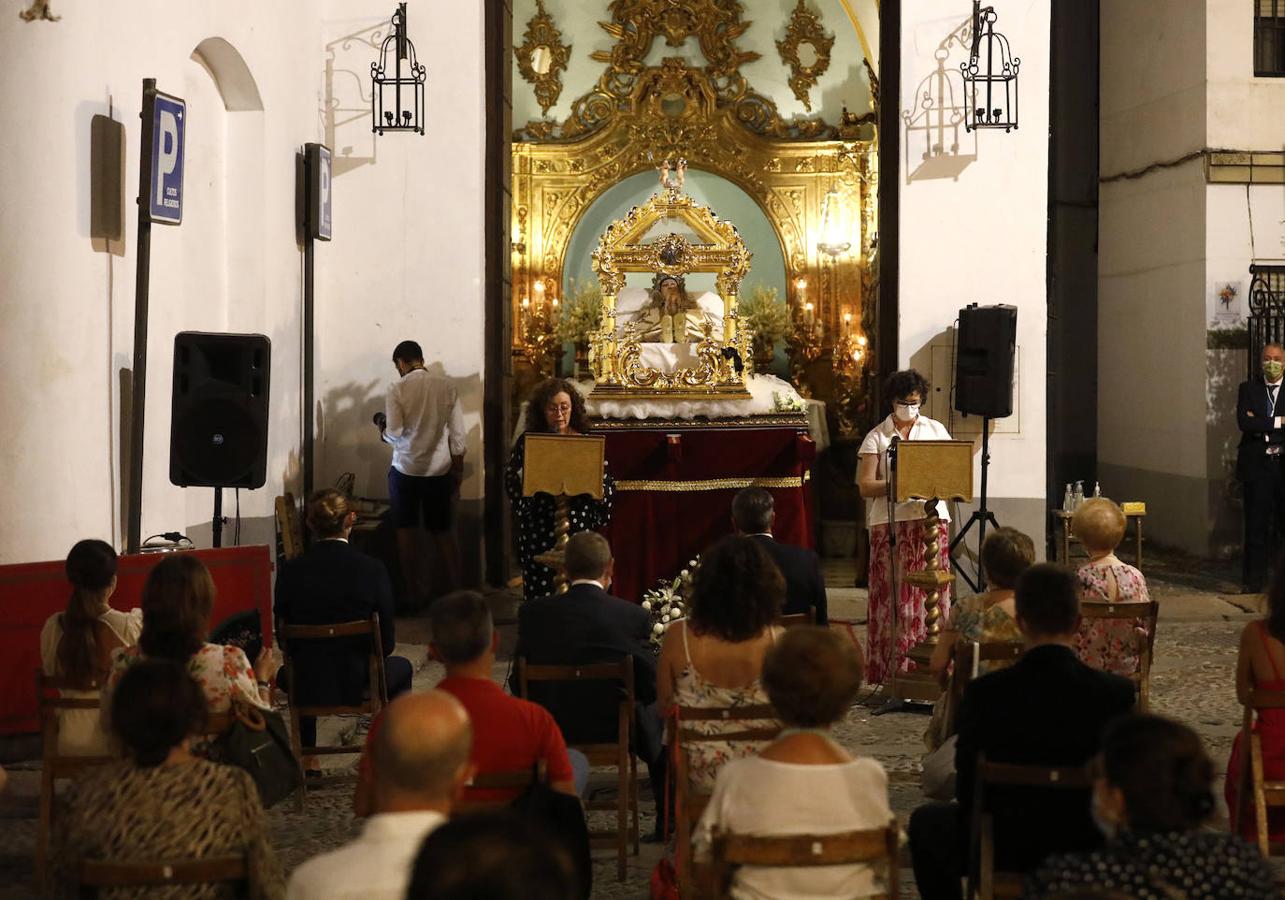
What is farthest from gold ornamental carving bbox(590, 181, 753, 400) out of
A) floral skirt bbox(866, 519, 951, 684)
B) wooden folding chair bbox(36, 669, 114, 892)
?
wooden folding chair bbox(36, 669, 114, 892)

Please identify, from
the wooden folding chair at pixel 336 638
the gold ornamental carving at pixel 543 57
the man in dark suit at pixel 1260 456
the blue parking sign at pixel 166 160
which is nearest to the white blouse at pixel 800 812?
the wooden folding chair at pixel 336 638

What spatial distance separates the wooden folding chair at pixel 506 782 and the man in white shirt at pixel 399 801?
105cm

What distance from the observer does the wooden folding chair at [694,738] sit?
4.42m

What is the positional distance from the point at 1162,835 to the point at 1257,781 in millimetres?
1858

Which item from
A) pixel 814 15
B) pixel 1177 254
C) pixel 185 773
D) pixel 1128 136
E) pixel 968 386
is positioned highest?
pixel 814 15

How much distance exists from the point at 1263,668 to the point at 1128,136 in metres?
11.4

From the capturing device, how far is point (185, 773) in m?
3.41

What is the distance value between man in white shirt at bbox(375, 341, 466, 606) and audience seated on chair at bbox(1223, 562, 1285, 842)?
6.46 m

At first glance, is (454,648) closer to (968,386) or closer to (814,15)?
(968,386)

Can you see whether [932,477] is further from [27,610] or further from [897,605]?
[27,610]

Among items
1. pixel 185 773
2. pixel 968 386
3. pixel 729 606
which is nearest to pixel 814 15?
pixel 968 386

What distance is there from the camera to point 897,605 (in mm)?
8086

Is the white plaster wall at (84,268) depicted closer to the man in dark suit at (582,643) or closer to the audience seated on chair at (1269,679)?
the man in dark suit at (582,643)

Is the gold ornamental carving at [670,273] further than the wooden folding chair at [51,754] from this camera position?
Yes
